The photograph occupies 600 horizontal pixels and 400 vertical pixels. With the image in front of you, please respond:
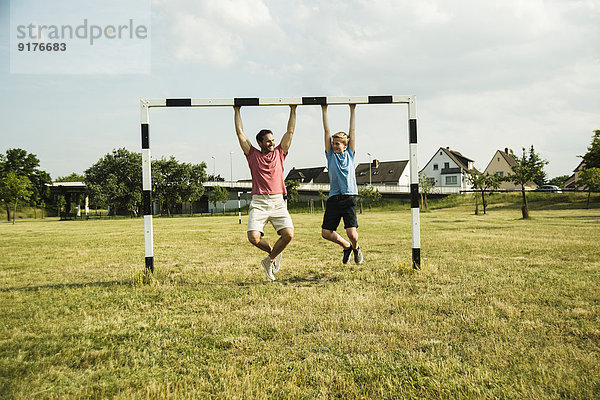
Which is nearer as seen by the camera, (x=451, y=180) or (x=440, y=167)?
(x=451, y=180)

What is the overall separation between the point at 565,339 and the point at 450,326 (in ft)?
3.08

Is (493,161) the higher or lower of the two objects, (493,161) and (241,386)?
the higher

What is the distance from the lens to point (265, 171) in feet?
19.1

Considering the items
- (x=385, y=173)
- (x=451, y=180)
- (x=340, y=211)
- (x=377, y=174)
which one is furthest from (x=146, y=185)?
(x=377, y=174)

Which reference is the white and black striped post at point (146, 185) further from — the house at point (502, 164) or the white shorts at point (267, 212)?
the house at point (502, 164)

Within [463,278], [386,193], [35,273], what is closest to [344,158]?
[463,278]

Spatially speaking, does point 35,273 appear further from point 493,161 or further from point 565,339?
point 493,161

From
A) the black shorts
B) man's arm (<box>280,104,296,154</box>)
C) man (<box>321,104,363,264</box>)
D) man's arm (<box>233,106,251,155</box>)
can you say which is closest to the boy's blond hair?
man (<box>321,104,363,264</box>)

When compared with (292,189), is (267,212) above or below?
below

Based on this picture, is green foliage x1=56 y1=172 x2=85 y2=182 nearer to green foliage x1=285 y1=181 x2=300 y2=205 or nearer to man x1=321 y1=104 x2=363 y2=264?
green foliage x1=285 y1=181 x2=300 y2=205

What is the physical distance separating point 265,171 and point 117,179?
53.9 m

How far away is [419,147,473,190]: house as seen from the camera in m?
65.9

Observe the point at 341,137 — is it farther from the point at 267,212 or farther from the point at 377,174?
the point at 377,174

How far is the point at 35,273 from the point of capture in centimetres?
768
